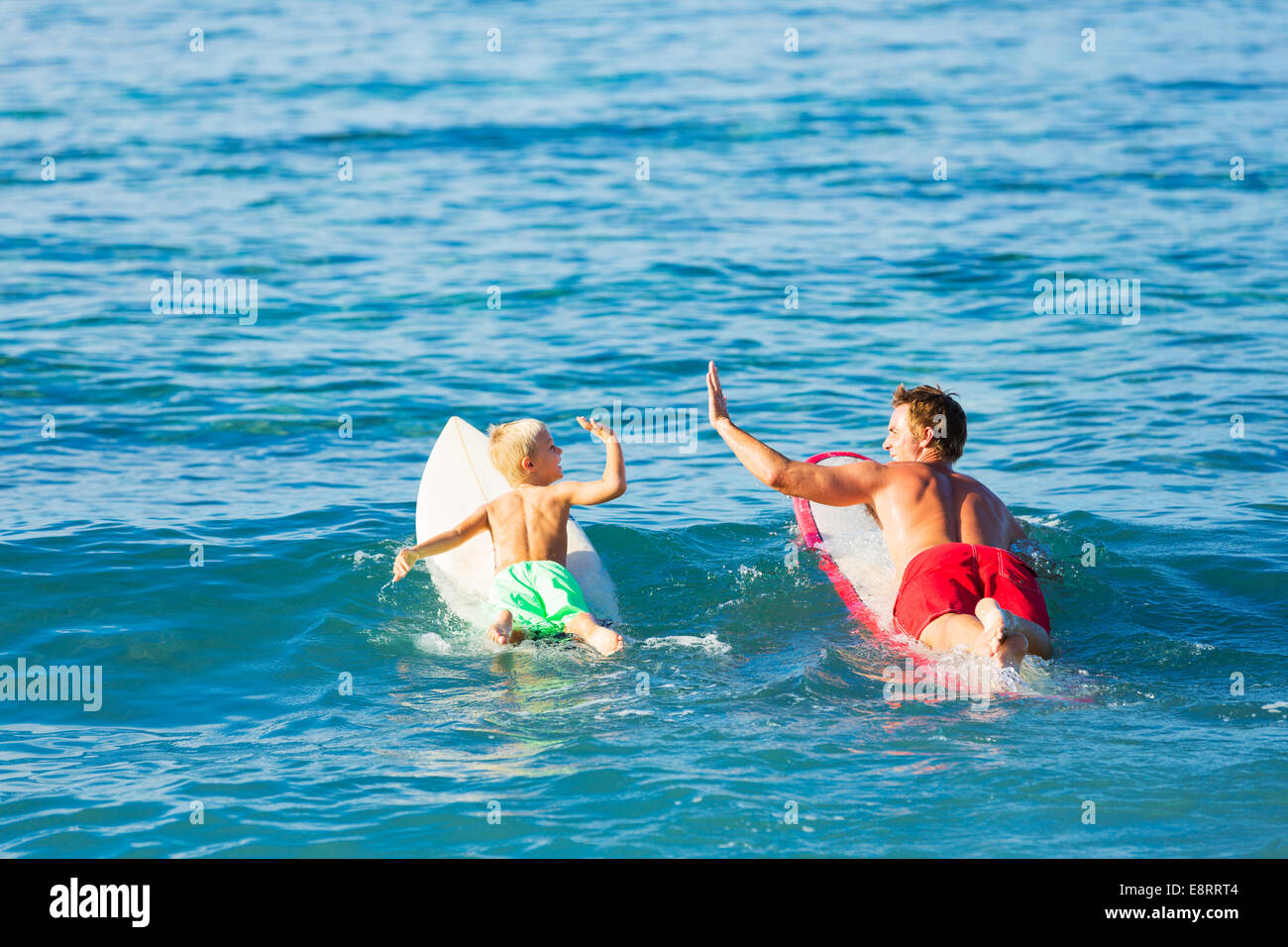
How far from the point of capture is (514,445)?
21.8 ft

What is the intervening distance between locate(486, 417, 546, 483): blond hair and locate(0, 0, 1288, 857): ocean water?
2.64 ft

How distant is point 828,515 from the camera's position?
7.76 m

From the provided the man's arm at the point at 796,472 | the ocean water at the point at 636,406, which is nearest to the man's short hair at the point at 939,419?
the man's arm at the point at 796,472

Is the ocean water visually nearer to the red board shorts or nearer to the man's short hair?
the red board shorts

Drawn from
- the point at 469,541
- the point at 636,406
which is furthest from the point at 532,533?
the point at 636,406

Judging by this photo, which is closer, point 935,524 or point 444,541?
point 935,524

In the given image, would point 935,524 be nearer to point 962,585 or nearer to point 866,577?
point 962,585

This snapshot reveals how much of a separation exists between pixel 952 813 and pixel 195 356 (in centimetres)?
869

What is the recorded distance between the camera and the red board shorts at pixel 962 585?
5789 mm

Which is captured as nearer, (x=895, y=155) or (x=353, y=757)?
(x=353, y=757)

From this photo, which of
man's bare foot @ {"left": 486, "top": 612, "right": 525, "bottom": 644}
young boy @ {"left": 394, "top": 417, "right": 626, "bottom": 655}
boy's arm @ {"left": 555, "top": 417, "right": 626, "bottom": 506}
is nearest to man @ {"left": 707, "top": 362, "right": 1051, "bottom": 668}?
boy's arm @ {"left": 555, "top": 417, "right": 626, "bottom": 506}

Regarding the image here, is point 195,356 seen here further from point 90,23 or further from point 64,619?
point 90,23

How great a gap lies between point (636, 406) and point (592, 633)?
14.8 feet
